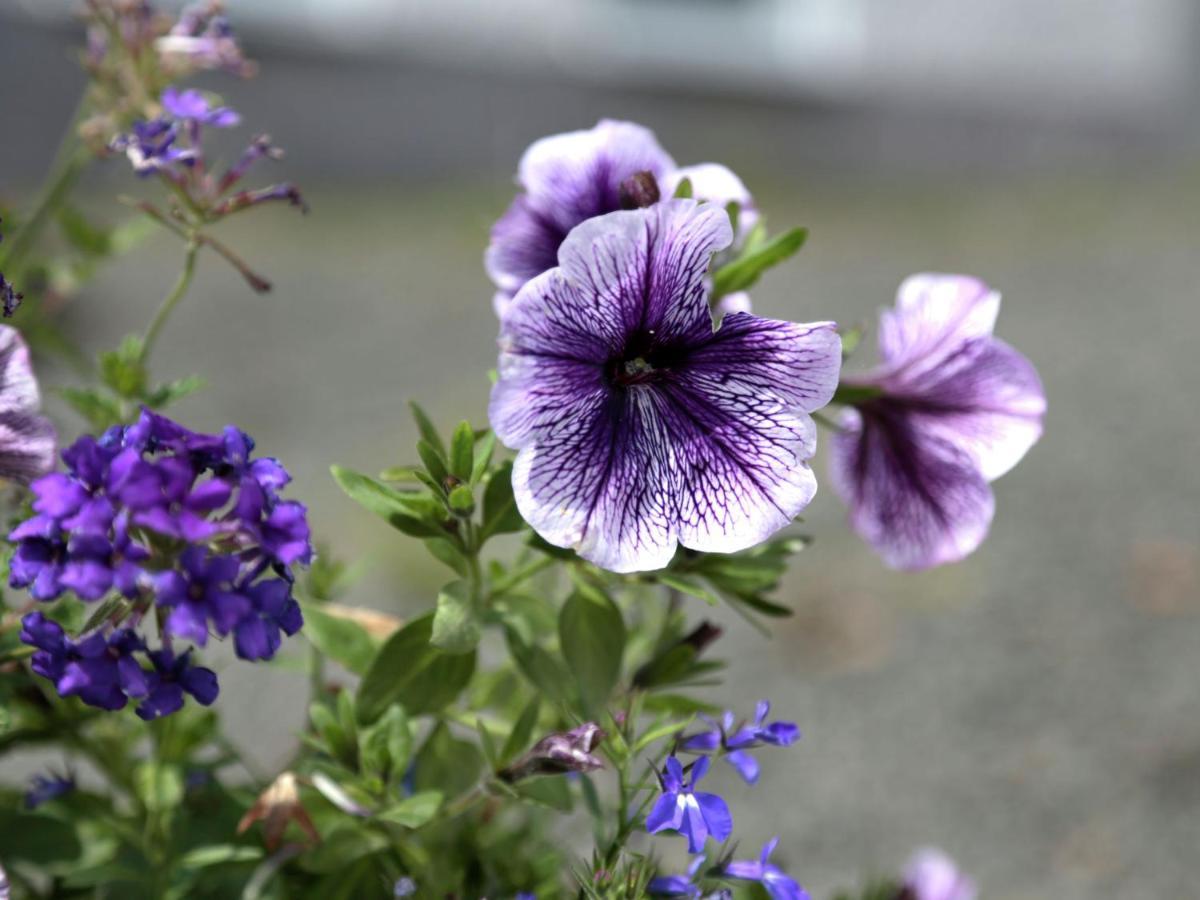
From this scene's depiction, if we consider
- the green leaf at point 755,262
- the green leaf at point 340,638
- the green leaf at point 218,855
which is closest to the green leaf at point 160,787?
the green leaf at point 218,855

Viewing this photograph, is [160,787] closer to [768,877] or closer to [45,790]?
[45,790]

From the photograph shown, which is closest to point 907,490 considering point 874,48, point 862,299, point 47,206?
point 47,206

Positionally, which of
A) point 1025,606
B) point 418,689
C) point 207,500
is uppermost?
point 207,500

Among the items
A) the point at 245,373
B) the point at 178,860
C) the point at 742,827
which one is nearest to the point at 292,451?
the point at 245,373

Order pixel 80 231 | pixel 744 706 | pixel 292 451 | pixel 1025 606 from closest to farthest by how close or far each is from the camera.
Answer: pixel 80 231 → pixel 744 706 → pixel 1025 606 → pixel 292 451

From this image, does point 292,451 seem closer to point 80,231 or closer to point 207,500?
point 80,231
